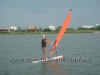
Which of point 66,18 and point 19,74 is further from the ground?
point 66,18

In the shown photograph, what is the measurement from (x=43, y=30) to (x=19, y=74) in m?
141

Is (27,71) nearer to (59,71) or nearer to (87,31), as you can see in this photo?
(59,71)

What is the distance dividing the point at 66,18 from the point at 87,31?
140913mm

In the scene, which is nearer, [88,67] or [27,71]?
[27,71]

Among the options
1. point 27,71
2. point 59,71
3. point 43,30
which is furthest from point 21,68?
point 43,30

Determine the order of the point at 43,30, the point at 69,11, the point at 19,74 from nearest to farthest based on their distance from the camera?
the point at 19,74
the point at 69,11
the point at 43,30

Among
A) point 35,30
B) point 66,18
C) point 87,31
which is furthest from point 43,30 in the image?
point 66,18

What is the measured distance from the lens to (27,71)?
15430 millimetres

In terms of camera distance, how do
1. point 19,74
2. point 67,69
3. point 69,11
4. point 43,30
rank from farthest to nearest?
point 43,30 < point 69,11 < point 67,69 < point 19,74

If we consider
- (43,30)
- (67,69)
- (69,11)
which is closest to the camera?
(67,69)

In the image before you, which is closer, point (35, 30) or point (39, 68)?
point (39, 68)

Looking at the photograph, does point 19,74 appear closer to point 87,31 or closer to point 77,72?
point 77,72

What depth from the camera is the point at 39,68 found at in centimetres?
1650

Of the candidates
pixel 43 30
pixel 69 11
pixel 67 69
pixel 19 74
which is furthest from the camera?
pixel 43 30
